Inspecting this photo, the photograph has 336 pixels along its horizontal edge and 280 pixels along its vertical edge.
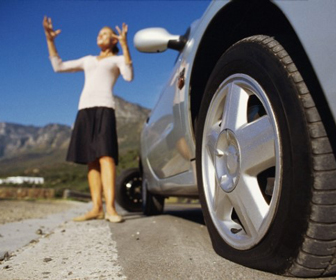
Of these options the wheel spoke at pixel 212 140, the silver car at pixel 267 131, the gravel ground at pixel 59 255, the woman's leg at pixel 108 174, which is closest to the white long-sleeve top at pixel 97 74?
the woman's leg at pixel 108 174

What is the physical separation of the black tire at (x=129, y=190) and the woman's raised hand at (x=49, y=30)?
1.87m

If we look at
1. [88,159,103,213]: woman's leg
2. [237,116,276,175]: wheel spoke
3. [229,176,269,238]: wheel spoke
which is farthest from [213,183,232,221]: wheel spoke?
[88,159,103,213]: woman's leg

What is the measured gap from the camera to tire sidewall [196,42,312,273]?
3.50ft

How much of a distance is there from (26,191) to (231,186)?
1034 cm

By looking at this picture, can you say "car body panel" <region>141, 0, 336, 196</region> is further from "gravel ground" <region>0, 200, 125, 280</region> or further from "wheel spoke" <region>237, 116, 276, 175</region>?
"gravel ground" <region>0, 200, 125, 280</region>

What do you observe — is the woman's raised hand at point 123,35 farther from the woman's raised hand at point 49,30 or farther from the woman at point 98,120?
the woman's raised hand at point 49,30

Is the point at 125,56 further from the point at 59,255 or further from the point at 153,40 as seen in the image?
the point at 59,255

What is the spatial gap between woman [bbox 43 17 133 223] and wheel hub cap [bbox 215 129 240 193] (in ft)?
6.01

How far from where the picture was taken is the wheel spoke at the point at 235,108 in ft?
4.70

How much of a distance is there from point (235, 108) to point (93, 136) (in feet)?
7.11

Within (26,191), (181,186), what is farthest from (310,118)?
(26,191)

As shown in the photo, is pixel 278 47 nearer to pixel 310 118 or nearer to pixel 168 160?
pixel 310 118

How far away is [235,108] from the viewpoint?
1.46m

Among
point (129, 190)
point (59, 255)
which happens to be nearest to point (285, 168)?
point (59, 255)
